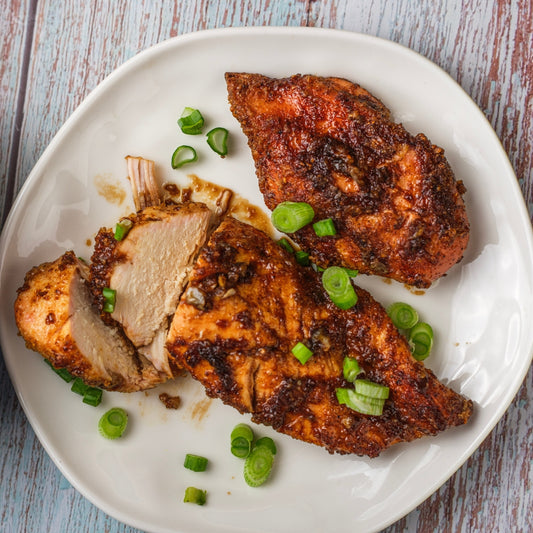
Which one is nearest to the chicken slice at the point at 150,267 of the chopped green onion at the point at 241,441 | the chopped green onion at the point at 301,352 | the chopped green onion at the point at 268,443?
the chopped green onion at the point at 241,441

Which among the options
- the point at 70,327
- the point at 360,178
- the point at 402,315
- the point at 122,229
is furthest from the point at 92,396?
the point at 360,178

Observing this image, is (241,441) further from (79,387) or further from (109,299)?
(109,299)

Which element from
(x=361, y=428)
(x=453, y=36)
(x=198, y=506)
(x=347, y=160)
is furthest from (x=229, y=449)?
(x=453, y=36)

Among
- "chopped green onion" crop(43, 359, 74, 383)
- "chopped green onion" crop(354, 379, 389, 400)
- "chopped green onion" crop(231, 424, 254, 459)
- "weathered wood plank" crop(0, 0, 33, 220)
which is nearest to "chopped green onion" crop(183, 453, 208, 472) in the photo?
A: "chopped green onion" crop(231, 424, 254, 459)

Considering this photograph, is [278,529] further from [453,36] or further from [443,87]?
[453,36]

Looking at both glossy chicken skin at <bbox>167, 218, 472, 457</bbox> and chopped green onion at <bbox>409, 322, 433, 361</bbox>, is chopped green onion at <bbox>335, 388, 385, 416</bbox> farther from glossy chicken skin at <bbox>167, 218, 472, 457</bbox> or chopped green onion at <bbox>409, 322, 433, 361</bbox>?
chopped green onion at <bbox>409, 322, 433, 361</bbox>
